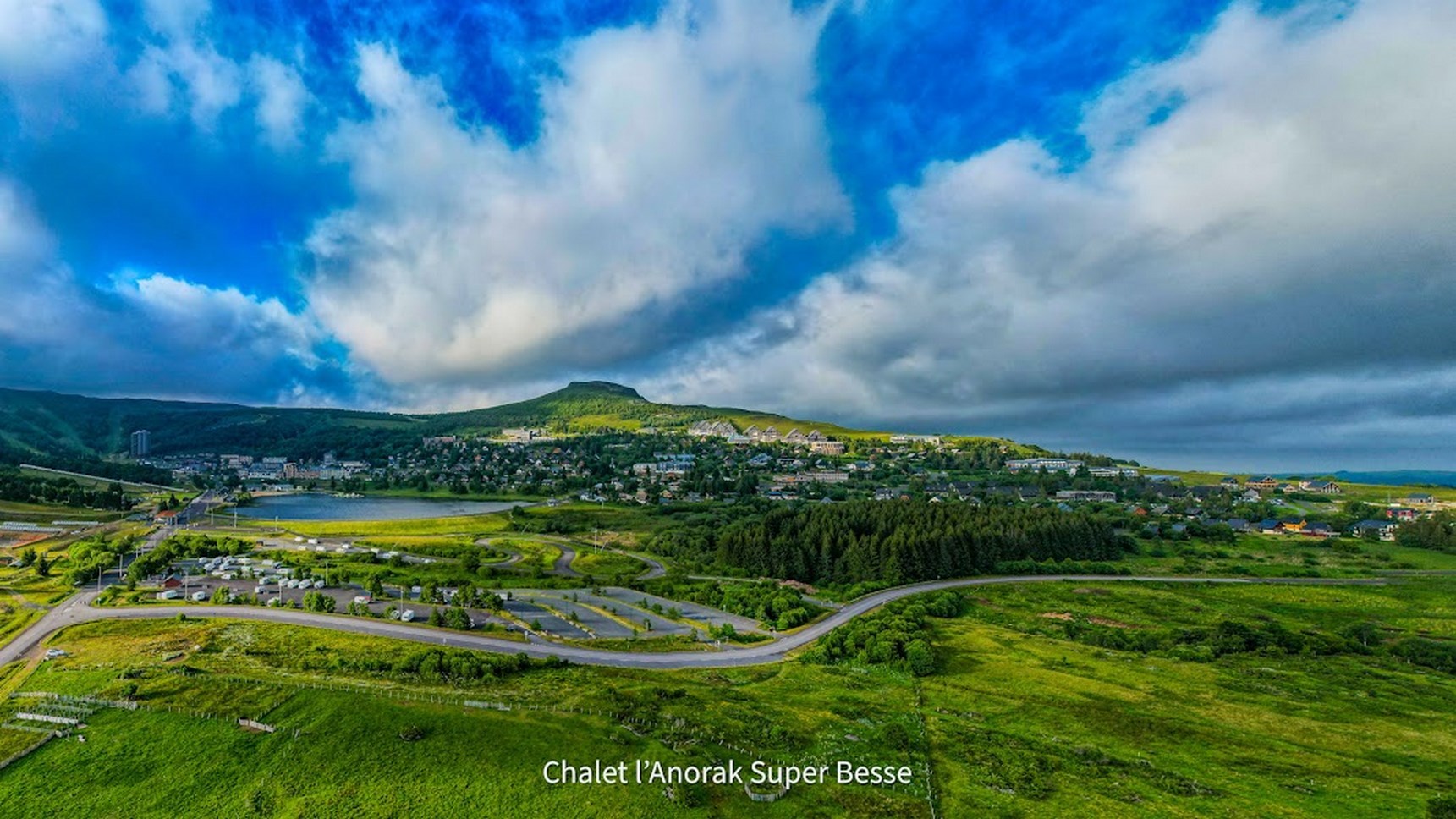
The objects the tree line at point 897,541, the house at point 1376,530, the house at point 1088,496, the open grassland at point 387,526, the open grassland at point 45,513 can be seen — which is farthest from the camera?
the house at point 1088,496

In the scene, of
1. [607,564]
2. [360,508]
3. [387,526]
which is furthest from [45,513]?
[607,564]

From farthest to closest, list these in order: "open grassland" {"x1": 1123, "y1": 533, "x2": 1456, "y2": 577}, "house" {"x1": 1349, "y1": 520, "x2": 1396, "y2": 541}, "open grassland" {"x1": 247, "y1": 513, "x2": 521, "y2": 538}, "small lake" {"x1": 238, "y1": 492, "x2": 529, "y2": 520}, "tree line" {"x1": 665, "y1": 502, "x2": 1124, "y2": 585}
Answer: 1. "small lake" {"x1": 238, "y1": 492, "x2": 529, "y2": 520}
2. "open grassland" {"x1": 247, "y1": 513, "x2": 521, "y2": 538}
3. "house" {"x1": 1349, "y1": 520, "x2": 1396, "y2": 541}
4. "open grassland" {"x1": 1123, "y1": 533, "x2": 1456, "y2": 577}
5. "tree line" {"x1": 665, "y1": 502, "x2": 1124, "y2": 585}

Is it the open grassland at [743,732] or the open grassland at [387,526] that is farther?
the open grassland at [387,526]

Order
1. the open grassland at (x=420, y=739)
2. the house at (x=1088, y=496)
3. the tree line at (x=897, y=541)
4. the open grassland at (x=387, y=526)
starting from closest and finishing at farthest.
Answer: the open grassland at (x=420, y=739) < the tree line at (x=897, y=541) < the open grassland at (x=387, y=526) < the house at (x=1088, y=496)

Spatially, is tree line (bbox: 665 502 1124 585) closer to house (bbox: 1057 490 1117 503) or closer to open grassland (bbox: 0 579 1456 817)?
open grassland (bbox: 0 579 1456 817)

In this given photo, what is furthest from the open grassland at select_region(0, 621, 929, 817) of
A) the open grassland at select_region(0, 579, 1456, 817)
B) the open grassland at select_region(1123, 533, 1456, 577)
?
the open grassland at select_region(1123, 533, 1456, 577)

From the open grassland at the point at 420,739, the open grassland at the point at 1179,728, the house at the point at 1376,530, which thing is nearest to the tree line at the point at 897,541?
the open grassland at the point at 1179,728

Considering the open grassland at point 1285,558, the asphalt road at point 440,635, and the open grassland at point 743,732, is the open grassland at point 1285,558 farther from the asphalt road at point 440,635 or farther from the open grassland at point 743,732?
the asphalt road at point 440,635
